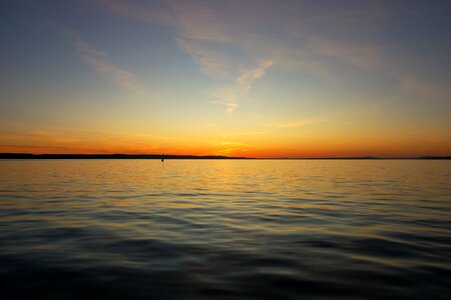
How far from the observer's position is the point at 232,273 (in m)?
7.89

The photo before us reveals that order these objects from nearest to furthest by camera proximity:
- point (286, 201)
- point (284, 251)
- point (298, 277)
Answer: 1. point (298, 277)
2. point (284, 251)
3. point (286, 201)

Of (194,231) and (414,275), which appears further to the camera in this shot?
(194,231)

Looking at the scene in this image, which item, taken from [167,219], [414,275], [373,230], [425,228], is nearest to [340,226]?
[373,230]

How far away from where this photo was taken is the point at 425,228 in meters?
13.3

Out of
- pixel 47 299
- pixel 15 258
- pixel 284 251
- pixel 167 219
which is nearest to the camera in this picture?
pixel 47 299

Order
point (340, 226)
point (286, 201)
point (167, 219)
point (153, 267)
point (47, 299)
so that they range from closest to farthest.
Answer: point (47, 299), point (153, 267), point (340, 226), point (167, 219), point (286, 201)

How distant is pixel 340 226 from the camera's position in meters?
13.7

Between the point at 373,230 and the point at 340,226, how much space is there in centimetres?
130

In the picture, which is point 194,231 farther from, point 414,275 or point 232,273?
point 414,275

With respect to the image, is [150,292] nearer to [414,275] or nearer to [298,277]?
[298,277]

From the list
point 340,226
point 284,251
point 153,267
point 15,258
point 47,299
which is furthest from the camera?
point 340,226

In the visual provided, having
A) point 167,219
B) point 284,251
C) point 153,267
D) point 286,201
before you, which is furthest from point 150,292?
point 286,201

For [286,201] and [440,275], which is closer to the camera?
[440,275]

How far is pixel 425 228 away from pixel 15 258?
1475 centimetres
